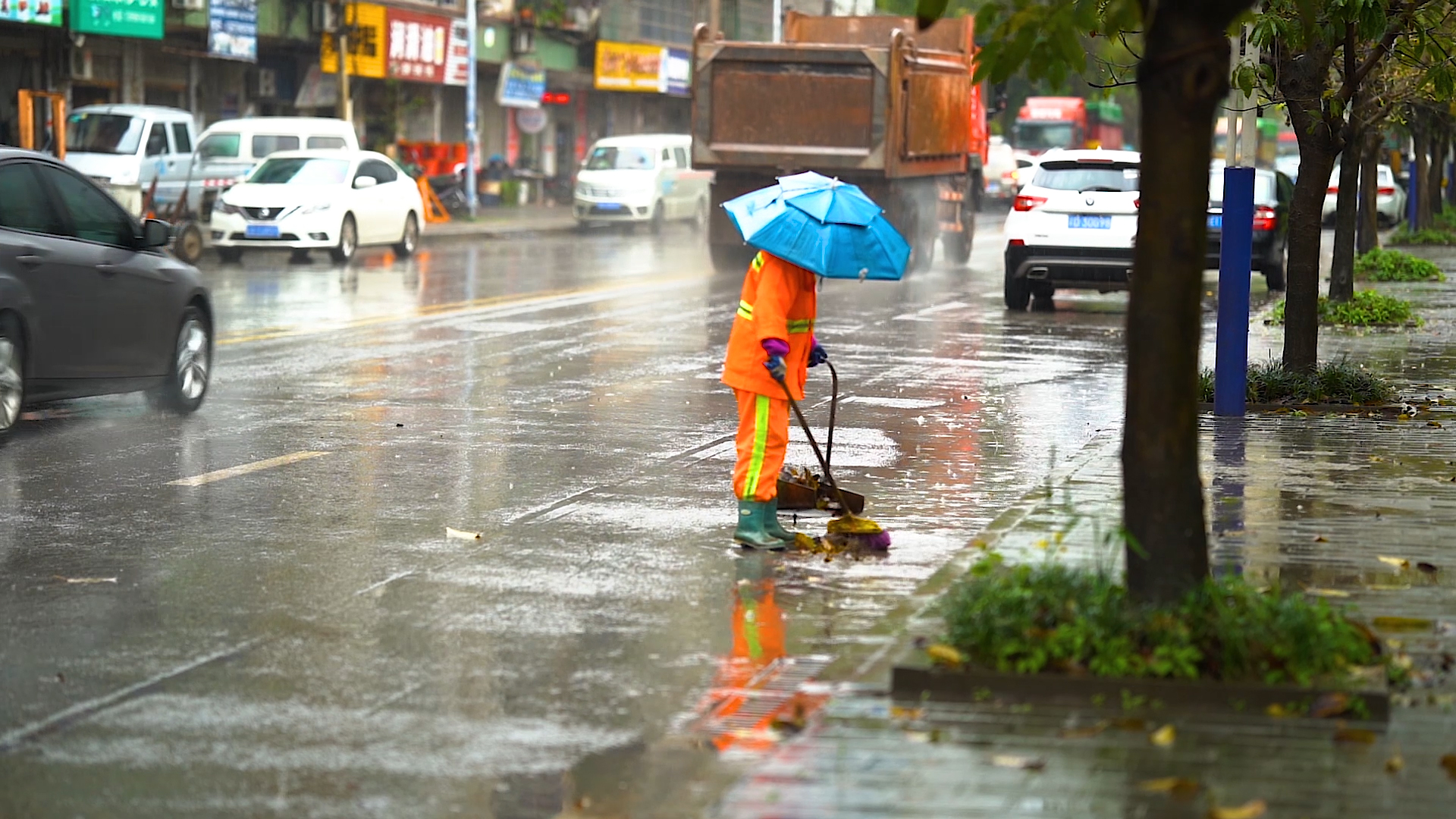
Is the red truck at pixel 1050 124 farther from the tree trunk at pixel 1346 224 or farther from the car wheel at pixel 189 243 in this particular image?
the tree trunk at pixel 1346 224

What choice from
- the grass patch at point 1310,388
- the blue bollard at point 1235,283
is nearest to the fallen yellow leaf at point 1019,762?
the blue bollard at point 1235,283

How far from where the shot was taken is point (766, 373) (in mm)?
8062

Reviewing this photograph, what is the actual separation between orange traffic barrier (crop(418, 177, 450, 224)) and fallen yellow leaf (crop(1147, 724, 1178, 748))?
36199mm

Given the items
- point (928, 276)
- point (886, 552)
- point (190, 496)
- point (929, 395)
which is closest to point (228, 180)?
point (928, 276)

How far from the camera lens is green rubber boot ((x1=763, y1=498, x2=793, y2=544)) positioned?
8.30m

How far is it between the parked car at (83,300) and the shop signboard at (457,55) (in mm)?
32473

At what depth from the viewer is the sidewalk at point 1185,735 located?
15.6 ft

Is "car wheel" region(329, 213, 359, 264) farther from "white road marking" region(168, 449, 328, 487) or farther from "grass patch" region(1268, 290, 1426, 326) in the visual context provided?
"white road marking" region(168, 449, 328, 487)

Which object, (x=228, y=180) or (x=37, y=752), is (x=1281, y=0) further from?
(x=228, y=180)

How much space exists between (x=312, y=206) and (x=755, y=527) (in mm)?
20841

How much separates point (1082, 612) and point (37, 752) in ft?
9.60

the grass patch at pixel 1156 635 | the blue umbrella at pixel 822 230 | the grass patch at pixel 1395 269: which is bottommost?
the grass patch at pixel 1156 635

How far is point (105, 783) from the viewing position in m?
5.09

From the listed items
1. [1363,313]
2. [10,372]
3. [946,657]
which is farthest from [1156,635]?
[1363,313]
